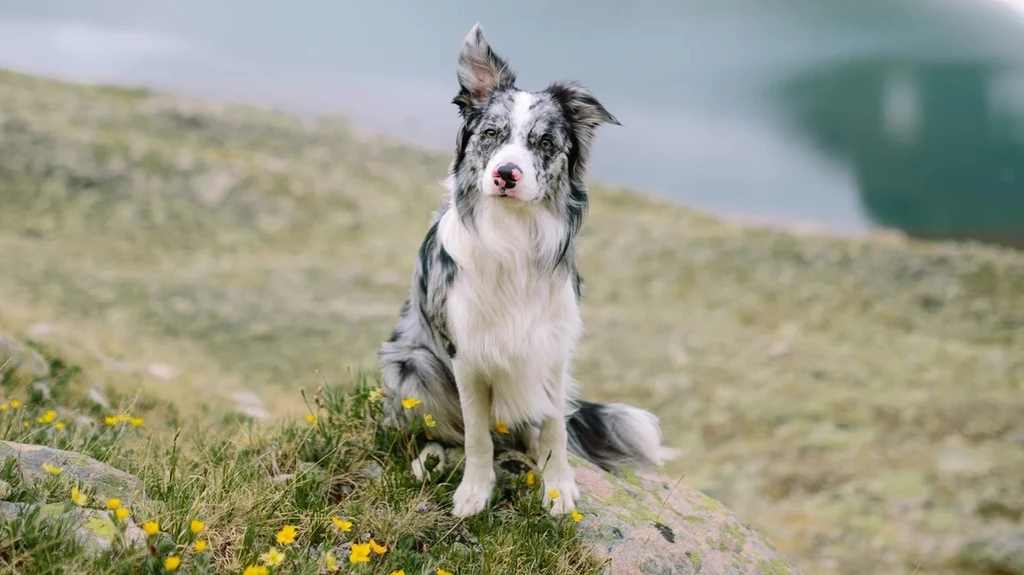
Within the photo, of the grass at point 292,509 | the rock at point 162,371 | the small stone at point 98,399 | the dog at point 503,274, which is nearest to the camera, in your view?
the grass at point 292,509

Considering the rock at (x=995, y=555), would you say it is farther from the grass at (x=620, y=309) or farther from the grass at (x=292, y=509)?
the grass at (x=292, y=509)

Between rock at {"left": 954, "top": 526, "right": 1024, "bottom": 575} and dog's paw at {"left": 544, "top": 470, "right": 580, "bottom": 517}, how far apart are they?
15.5 feet

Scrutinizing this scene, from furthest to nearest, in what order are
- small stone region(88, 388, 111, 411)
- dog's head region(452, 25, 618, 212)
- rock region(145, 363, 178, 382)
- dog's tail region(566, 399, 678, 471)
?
rock region(145, 363, 178, 382)
small stone region(88, 388, 111, 411)
dog's tail region(566, 399, 678, 471)
dog's head region(452, 25, 618, 212)

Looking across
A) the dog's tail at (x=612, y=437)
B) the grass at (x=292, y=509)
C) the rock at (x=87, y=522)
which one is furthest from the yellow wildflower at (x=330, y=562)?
the dog's tail at (x=612, y=437)

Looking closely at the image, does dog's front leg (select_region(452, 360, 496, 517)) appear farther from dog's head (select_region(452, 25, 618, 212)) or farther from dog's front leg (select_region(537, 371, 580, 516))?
dog's head (select_region(452, 25, 618, 212))

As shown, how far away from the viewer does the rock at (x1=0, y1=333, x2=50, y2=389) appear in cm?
561

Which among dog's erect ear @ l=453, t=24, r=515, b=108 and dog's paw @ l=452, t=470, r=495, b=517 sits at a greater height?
dog's erect ear @ l=453, t=24, r=515, b=108

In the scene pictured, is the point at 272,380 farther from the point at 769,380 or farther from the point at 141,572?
the point at 141,572

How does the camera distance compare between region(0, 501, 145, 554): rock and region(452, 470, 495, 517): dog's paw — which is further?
region(452, 470, 495, 517): dog's paw

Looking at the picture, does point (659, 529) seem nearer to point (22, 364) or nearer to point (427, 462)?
point (427, 462)

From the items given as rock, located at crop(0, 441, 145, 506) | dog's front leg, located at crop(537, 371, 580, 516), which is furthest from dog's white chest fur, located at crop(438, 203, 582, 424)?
rock, located at crop(0, 441, 145, 506)

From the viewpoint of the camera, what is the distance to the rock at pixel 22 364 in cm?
561

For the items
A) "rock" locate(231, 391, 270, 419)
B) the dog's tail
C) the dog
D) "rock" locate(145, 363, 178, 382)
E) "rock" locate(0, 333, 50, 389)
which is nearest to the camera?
the dog

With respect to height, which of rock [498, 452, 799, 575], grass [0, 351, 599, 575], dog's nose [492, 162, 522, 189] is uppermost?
dog's nose [492, 162, 522, 189]
